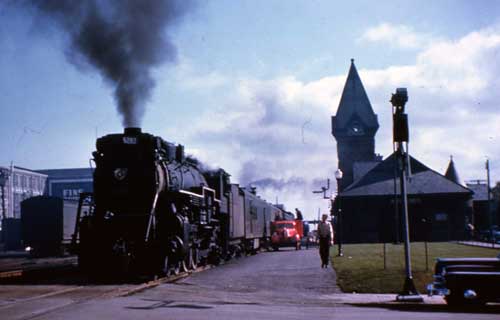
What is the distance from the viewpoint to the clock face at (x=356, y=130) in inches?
3465

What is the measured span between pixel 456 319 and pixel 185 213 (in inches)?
412

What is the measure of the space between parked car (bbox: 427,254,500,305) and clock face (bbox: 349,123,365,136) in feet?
256

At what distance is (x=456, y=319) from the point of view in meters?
9.30

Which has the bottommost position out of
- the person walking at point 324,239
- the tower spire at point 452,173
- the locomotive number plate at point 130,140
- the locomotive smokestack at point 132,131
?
the person walking at point 324,239

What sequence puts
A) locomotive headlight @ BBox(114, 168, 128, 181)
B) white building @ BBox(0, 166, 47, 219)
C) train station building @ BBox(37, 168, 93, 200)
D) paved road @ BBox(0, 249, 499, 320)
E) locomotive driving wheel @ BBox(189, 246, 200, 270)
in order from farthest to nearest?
train station building @ BBox(37, 168, 93, 200) → white building @ BBox(0, 166, 47, 219) → locomotive driving wheel @ BBox(189, 246, 200, 270) → locomotive headlight @ BBox(114, 168, 128, 181) → paved road @ BBox(0, 249, 499, 320)

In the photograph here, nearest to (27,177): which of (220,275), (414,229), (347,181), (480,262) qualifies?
(347,181)

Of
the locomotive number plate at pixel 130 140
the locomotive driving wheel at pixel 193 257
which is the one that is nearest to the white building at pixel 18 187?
the locomotive driving wheel at pixel 193 257

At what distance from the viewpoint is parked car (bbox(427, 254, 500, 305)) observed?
33.9 feet

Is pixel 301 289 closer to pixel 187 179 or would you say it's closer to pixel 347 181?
pixel 187 179

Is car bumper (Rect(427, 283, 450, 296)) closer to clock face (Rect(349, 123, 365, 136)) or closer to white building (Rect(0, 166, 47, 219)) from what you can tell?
clock face (Rect(349, 123, 365, 136))

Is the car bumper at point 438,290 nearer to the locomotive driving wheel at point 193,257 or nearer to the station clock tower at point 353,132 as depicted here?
the locomotive driving wheel at point 193,257

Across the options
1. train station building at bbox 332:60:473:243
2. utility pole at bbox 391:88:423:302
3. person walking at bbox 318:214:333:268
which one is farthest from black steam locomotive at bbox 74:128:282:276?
train station building at bbox 332:60:473:243

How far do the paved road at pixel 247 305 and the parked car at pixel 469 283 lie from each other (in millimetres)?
253

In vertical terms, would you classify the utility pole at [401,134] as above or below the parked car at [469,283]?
above
